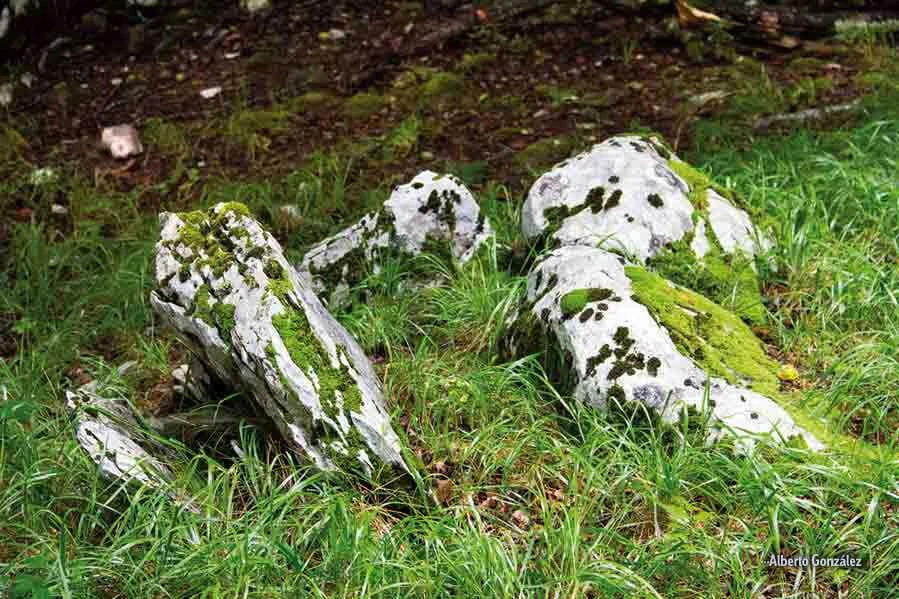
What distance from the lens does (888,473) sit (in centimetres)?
254

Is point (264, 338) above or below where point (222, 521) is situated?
above

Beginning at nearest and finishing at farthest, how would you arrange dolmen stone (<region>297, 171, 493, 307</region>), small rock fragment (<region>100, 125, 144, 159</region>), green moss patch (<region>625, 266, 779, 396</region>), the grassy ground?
the grassy ground, green moss patch (<region>625, 266, 779, 396</region>), dolmen stone (<region>297, 171, 493, 307</region>), small rock fragment (<region>100, 125, 144, 159</region>)

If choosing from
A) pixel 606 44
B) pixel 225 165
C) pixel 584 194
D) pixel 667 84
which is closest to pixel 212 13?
pixel 225 165

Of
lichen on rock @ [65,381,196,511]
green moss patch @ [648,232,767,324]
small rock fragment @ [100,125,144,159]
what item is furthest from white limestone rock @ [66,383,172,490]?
small rock fragment @ [100,125,144,159]

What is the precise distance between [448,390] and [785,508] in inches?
50.3

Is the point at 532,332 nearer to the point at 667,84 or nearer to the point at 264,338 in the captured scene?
the point at 264,338

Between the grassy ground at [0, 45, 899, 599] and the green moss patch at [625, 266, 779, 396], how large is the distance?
20 cm

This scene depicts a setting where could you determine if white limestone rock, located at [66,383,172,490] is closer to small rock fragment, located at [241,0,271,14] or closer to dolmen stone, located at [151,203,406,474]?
dolmen stone, located at [151,203,406,474]

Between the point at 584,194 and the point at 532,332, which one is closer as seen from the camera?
the point at 532,332

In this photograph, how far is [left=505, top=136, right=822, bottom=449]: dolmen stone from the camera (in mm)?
2891

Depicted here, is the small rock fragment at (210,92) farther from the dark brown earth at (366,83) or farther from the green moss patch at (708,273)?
the green moss patch at (708,273)

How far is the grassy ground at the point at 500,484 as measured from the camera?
2383mm

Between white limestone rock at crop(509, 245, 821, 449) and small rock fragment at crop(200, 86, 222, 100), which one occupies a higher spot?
white limestone rock at crop(509, 245, 821, 449)

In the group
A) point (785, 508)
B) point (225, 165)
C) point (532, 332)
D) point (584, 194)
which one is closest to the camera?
point (785, 508)
